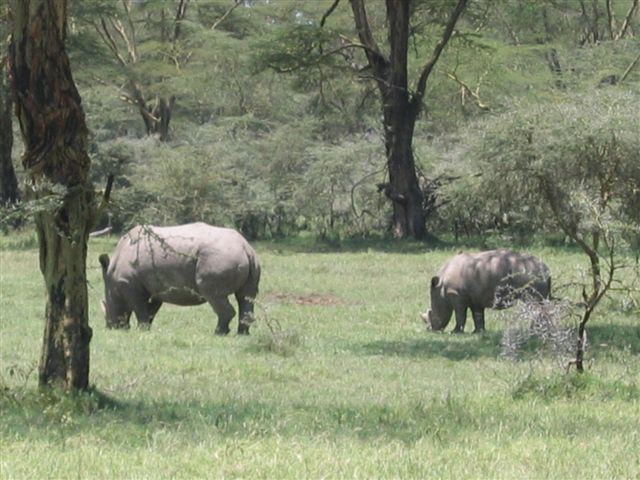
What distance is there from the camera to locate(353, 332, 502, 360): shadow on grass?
14758 millimetres

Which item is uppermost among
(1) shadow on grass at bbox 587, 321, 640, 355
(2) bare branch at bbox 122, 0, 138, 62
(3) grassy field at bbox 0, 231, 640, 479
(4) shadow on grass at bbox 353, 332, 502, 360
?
(2) bare branch at bbox 122, 0, 138, 62

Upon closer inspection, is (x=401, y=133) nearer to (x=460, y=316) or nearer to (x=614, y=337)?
(x=460, y=316)

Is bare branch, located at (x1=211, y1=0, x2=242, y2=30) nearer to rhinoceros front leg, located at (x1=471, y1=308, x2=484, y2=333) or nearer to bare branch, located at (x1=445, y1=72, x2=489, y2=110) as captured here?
bare branch, located at (x1=445, y1=72, x2=489, y2=110)

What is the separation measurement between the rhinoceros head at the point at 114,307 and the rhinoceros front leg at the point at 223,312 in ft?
4.62

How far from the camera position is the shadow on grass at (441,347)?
48.4 feet

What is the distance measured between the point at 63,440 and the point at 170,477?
1.52 meters

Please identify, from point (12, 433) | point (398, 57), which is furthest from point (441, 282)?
point (398, 57)

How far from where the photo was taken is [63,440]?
26.8ft

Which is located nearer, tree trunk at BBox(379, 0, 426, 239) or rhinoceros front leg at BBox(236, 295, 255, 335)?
rhinoceros front leg at BBox(236, 295, 255, 335)

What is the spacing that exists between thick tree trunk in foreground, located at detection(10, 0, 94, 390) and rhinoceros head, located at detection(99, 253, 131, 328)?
777 cm

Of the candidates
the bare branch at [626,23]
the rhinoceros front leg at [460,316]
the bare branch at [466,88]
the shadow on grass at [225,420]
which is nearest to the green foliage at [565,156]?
the rhinoceros front leg at [460,316]

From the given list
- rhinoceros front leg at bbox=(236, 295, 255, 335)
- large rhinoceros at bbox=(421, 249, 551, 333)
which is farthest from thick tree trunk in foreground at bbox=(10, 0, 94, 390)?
large rhinoceros at bbox=(421, 249, 551, 333)

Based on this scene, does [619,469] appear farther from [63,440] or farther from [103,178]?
[103,178]

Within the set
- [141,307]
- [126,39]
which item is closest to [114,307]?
[141,307]
